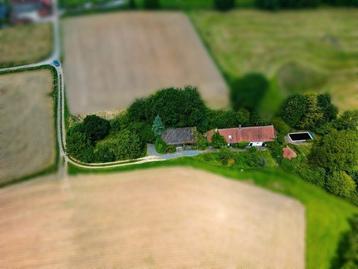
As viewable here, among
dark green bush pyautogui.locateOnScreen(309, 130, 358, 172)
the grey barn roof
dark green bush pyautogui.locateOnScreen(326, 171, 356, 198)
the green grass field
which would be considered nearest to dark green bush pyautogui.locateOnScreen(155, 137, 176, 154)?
the grey barn roof

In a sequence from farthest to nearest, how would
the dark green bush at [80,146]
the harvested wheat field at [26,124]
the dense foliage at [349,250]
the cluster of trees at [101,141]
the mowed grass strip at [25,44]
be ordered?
the mowed grass strip at [25,44] → the cluster of trees at [101,141] → the dark green bush at [80,146] → the harvested wheat field at [26,124] → the dense foliage at [349,250]

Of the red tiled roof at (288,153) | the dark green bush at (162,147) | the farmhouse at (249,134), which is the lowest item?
the red tiled roof at (288,153)

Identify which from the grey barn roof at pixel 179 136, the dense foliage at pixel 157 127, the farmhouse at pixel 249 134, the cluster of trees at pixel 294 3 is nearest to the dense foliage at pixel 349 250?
the farmhouse at pixel 249 134

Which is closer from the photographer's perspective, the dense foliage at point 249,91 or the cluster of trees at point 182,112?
the cluster of trees at point 182,112

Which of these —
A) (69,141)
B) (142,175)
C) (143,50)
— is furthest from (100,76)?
(142,175)

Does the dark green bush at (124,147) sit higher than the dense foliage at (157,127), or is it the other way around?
the dense foliage at (157,127)

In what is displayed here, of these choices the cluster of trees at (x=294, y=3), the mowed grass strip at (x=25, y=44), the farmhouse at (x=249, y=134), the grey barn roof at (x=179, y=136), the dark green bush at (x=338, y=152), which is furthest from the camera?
the cluster of trees at (x=294, y=3)

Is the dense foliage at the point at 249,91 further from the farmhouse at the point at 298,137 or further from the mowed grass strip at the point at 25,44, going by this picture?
the mowed grass strip at the point at 25,44

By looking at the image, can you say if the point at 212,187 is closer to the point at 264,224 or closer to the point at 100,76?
the point at 264,224
